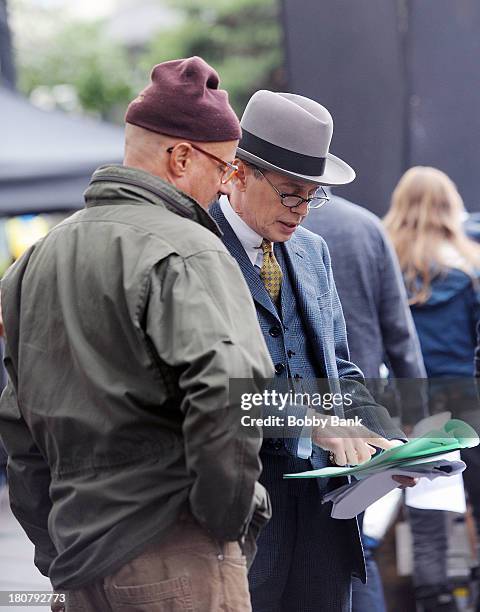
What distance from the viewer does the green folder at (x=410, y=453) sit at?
2766 millimetres

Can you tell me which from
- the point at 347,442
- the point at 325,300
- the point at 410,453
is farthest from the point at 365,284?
the point at 410,453

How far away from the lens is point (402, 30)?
22.0ft

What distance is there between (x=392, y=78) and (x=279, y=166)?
3.73 meters

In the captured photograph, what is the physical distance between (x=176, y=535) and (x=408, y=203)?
130 inches

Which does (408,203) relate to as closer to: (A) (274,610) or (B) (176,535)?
(A) (274,610)

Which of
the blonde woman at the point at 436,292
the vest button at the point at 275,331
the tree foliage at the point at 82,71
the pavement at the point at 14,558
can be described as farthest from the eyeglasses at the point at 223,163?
the tree foliage at the point at 82,71

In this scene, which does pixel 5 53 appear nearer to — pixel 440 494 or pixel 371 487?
pixel 440 494

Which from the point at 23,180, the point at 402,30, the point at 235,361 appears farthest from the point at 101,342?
the point at 23,180

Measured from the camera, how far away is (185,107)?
2.64m

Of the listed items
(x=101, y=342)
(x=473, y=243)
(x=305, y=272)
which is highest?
(x=101, y=342)

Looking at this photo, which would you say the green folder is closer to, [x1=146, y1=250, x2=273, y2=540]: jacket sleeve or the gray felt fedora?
[x1=146, y1=250, x2=273, y2=540]: jacket sleeve

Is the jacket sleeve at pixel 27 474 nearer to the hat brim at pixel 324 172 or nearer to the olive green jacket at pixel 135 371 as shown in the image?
the olive green jacket at pixel 135 371

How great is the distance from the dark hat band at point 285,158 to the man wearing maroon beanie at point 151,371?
19.5 inches

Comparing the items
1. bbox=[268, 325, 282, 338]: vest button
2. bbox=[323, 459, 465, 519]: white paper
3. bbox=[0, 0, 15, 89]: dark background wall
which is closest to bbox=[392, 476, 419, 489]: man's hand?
bbox=[323, 459, 465, 519]: white paper
